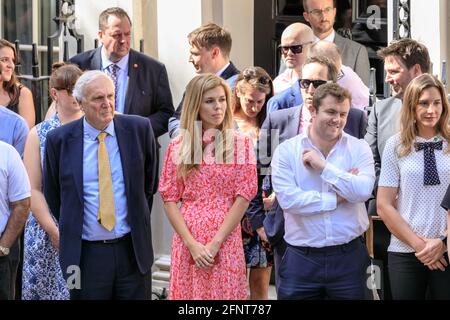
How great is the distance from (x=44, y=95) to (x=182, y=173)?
3.69 meters

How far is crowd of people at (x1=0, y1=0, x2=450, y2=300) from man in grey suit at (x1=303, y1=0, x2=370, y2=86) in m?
1.32

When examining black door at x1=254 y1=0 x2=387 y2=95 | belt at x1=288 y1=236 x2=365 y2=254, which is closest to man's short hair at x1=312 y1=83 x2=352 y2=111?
belt at x1=288 y1=236 x2=365 y2=254

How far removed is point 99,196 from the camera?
783cm

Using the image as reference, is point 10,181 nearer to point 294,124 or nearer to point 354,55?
point 294,124

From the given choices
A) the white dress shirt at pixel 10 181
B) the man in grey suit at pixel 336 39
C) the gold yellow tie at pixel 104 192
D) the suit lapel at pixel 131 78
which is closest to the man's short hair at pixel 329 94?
the gold yellow tie at pixel 104 192

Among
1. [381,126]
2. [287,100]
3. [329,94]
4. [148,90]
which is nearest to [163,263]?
[148,90]

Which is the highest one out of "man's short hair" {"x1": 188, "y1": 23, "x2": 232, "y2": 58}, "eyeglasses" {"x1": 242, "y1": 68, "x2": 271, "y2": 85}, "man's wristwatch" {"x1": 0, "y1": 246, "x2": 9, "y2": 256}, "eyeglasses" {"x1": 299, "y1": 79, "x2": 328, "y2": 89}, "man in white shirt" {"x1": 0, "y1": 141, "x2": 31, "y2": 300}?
"man's short hair" {"x1": 188, "y1": 23, "x2": 232, "y2": 58}

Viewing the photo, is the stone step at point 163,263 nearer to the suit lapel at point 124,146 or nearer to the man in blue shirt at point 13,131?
the man in blue shirt at point 13,131

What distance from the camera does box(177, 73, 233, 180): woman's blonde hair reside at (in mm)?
7883

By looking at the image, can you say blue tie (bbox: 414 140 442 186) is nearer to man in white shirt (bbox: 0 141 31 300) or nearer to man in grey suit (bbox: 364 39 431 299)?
man in grey suit (bbox: 364 39 431 299)

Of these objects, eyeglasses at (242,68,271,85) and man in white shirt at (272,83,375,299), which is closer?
man in white shirt at (272,83,375,299)

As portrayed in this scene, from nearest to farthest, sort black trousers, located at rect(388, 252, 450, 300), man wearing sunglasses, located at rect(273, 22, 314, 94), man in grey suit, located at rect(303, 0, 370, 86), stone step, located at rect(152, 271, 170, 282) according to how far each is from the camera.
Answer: black trousers, located at rect(388, 252, 450, 300) → man wearing sunglasses, located at rect(273, 22, 314, 94) → man in grey suit, located at rect(303, 0, 370, 86) → stone step, located at rect(152, 271, 170, 282)

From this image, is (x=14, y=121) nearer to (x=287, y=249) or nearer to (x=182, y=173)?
(x=182, y=173)
